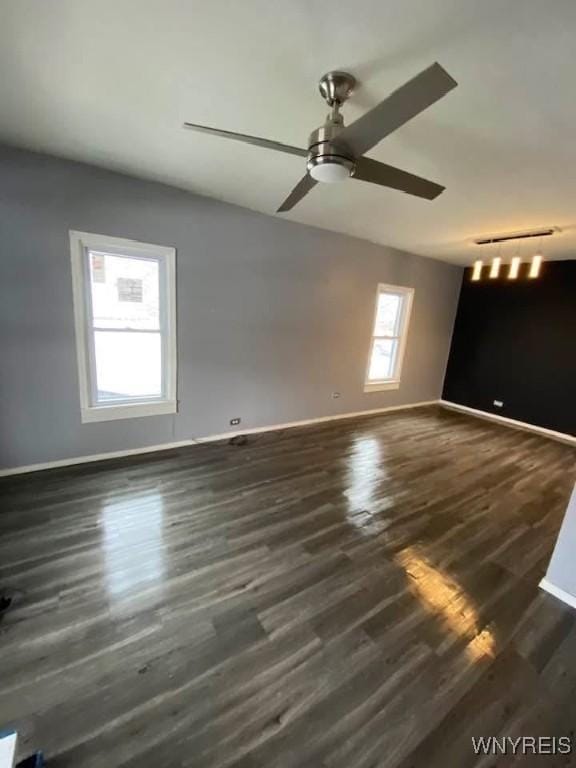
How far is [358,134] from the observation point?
135 cm

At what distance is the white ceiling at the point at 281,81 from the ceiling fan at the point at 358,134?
12cm

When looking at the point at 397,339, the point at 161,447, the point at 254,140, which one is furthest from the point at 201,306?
the point at 397,339

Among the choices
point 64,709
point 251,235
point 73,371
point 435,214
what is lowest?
point 64,709

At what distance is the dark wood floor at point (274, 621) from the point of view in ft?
4.06

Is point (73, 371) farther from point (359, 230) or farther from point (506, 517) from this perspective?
point (506, 517)

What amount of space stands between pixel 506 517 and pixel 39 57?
4.21 m

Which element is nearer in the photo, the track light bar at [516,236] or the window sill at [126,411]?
the window sill at [126,411]

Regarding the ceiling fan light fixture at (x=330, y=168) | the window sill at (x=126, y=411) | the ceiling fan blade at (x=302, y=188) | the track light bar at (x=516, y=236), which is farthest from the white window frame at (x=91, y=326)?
the track light bar at (x=516, y=236)

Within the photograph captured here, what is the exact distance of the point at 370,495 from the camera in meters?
2.96

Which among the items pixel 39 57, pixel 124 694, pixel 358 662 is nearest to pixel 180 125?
pixel 39 57

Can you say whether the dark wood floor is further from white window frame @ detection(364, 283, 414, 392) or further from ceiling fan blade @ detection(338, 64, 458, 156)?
white window frame @ detection(364, 283, 414, 392)

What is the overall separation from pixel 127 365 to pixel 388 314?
13.5ft

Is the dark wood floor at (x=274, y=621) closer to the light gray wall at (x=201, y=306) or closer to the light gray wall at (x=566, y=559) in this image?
the light gray wall at (x=566, y=559)

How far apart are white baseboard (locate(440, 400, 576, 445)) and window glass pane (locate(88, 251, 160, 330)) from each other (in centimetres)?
553
